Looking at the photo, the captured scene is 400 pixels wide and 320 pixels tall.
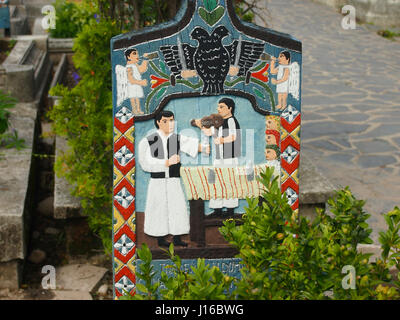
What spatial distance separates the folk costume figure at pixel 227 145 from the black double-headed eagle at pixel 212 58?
0.10 m

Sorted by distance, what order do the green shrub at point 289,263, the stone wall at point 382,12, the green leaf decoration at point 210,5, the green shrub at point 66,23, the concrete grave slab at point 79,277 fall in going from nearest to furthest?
the green shrub at point 289,263 < the green leaf decoration at point 210,5 < the concrete grave slab at point 79,277 < the green shrub at point 66,23 < the stone wall at point 382,12

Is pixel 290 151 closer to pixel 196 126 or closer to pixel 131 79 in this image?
pixel 196 126

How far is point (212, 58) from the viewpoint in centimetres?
322

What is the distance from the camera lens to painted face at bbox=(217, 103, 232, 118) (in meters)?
3.30

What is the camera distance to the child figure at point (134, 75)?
10.4ft

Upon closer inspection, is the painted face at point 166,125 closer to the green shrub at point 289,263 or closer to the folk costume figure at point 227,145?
the folk costume figure at point 227,145

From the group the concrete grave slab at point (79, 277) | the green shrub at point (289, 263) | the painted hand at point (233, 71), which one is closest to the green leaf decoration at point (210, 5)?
the painted hand at point (233, 71)

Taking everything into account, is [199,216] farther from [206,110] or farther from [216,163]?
[206,110]

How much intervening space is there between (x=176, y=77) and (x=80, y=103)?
143 cm

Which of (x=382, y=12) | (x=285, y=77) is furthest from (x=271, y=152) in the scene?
(x=382, y=12)

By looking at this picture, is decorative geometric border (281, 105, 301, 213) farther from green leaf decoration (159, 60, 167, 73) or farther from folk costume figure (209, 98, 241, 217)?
green leaf decoration (159, 60, 167, 73)

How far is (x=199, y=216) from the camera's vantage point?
3408 millimetres
